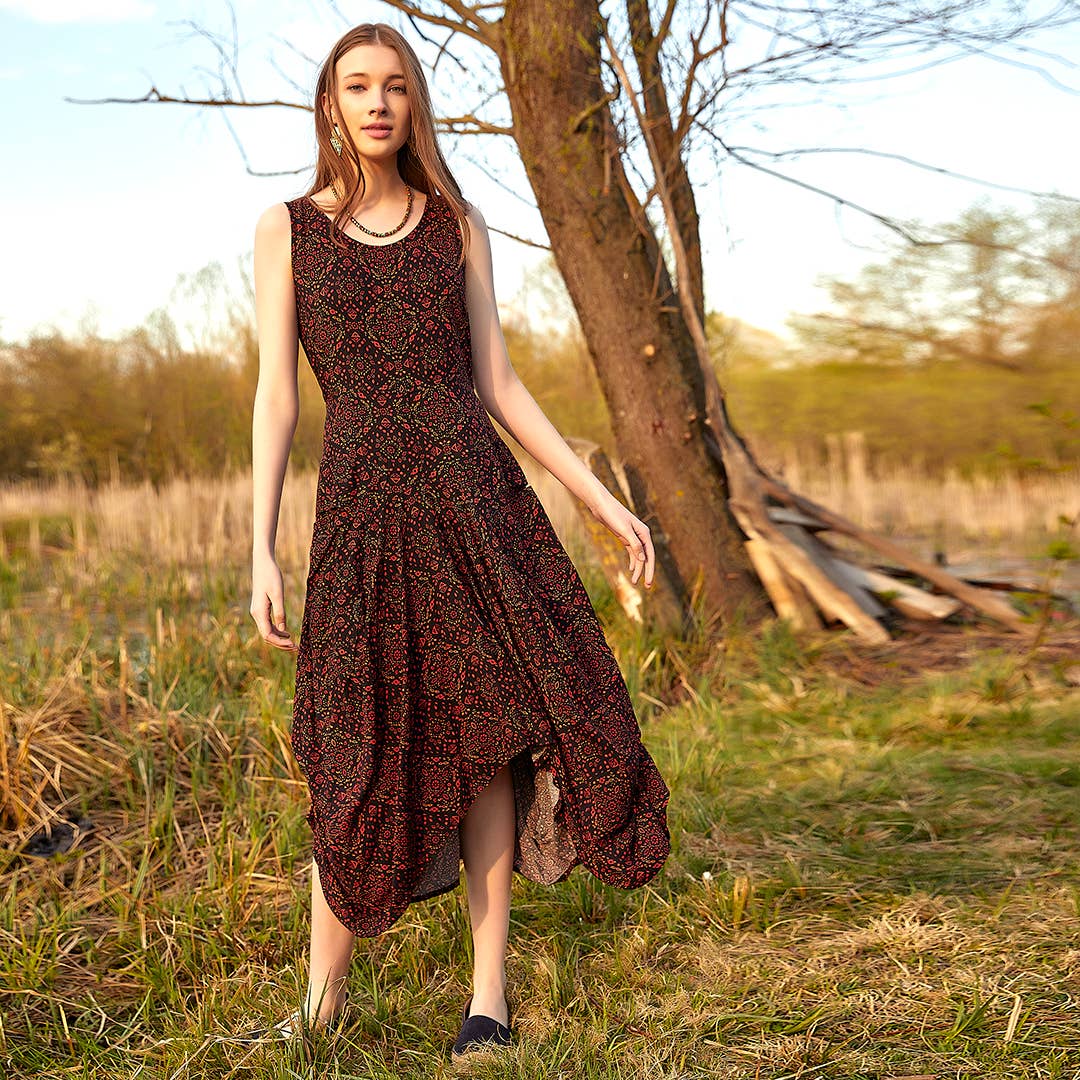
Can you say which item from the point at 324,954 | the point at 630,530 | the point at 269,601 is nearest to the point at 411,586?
the point at 269,601

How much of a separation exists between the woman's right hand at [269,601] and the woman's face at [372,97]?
27.0 inches

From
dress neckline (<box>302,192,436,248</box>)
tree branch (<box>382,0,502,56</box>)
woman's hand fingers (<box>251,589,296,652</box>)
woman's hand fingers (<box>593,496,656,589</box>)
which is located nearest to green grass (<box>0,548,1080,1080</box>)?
woman's hand fingers (<box>251,589,296,652</box>)

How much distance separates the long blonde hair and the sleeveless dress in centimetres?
7

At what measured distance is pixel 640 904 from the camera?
215 cm

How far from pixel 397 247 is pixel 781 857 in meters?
1.58

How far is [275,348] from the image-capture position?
171cm

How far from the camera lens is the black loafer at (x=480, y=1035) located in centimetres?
169

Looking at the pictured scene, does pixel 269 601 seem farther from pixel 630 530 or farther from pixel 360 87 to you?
pixel 360 87

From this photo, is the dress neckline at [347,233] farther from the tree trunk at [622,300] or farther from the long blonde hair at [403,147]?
the tree trunk at [622,300]

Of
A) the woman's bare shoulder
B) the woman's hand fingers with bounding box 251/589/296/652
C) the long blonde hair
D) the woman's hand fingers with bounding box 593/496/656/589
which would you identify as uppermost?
the long blonde hair

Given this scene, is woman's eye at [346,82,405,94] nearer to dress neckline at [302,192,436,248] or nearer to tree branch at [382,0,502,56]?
dress neckline at [302,192,436,248]

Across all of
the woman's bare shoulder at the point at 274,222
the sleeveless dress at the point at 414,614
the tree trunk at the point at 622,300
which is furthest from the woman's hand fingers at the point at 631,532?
the tree trunk at the point at 622,300

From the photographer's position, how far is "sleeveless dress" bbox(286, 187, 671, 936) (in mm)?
1615

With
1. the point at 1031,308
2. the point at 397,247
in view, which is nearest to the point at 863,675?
the point at 397,247
